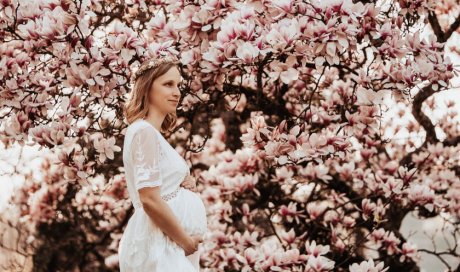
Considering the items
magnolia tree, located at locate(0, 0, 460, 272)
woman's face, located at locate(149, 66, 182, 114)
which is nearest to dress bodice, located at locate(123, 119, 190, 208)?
woman's face, located at locate(149, 66, 182, 114)

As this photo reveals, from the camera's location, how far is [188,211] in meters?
2.30

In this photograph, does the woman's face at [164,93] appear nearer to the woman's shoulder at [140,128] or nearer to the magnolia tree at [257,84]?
the woman's shoulder at [140,128]

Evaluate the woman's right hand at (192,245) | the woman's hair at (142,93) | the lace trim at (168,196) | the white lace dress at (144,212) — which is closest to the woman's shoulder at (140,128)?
the white lace dress at (144,212)

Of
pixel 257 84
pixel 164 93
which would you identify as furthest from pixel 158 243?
pixel 257 84

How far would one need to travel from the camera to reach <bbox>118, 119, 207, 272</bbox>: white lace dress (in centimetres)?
218

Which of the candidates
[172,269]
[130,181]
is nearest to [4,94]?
[130,181]

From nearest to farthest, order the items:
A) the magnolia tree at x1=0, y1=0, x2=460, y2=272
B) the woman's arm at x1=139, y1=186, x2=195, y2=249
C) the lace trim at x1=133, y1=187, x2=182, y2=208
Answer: the woman's arm at x1=139, y1=186, x2=195, y2=249 < the lace trim at x1=133, y1=187, x2=182, y2=208 < the magnolia tree at x1=0, y1=0, x2=460, y2=272

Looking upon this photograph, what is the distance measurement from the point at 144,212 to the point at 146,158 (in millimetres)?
205

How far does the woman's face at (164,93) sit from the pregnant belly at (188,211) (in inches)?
11.9

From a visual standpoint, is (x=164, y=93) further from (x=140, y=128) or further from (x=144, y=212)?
(x=144, y=212)

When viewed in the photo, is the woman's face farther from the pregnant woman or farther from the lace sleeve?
the lace sleeve

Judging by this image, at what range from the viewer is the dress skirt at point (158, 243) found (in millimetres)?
2193

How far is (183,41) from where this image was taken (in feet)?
10.3

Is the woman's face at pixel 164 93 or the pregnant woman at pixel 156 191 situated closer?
the pregnant woman at pixel 156 191
